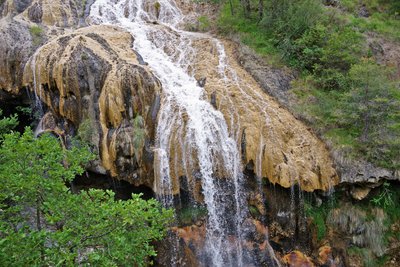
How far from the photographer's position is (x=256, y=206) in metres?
13.2

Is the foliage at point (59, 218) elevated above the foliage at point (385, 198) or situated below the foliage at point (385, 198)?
above

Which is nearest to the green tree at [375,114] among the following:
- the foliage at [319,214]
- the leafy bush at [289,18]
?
the foliage at [319,214]

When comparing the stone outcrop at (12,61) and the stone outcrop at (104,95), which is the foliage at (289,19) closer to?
the stone outcrop at (104,95)

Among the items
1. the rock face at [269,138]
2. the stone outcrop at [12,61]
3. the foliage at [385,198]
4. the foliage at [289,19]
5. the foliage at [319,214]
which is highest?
the foliage at [289,19]

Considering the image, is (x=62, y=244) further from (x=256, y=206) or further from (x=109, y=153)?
(x=256, y=206)

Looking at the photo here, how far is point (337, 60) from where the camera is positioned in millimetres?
16391

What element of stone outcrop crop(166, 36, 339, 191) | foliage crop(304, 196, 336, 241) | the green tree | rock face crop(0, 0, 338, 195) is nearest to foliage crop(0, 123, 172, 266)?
rock face crop(0, 0, 338, 195)

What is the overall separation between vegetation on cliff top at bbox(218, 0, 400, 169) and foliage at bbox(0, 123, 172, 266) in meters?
9.16

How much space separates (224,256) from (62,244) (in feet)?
23.7

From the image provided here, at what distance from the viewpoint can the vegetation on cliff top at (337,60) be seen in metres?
13.5

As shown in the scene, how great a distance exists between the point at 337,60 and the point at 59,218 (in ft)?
45.7

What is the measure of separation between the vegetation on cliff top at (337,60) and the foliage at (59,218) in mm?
9159

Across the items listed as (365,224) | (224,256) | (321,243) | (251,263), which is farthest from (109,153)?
(365,224)

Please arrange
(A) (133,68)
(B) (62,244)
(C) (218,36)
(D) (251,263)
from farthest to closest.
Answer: (C) (218,36) < (A) (133,68) < (D) (251,263) < (B) (62,244)
